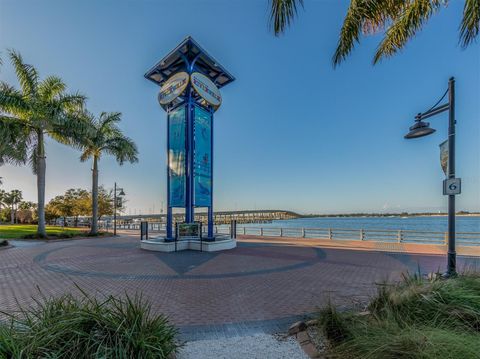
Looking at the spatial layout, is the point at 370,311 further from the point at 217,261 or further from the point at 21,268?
the point at 21,268

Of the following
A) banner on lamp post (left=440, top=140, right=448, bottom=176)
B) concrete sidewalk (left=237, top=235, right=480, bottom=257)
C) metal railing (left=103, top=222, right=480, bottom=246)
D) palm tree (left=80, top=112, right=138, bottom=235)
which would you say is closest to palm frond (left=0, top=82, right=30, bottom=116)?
palm tree (left=80, top=112, right=138, bottom=235)

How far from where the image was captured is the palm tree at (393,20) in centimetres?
585

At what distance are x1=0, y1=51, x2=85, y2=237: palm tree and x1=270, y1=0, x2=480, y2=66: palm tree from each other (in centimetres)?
1850

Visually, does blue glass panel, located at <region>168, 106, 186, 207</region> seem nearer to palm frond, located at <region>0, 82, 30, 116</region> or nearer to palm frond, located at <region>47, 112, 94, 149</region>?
palm frond, located at <region>47, 112, 94, 149</region>

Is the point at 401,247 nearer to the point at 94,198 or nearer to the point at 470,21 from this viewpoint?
the point at 470,21

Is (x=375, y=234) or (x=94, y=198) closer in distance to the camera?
(x=375, y=234)

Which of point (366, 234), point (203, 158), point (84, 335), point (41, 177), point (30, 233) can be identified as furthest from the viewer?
point (30, 233)

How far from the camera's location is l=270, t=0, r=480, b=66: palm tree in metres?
5.85

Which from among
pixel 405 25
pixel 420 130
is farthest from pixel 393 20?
pixel 420 130

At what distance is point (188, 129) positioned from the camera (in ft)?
44.1

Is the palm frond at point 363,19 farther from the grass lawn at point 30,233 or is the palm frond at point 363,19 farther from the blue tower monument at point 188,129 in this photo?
the grass lawn at point 30,233

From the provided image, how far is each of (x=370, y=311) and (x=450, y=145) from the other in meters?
4.86

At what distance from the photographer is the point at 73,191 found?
48.2 metres

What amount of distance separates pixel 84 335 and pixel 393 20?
29.3 feet
